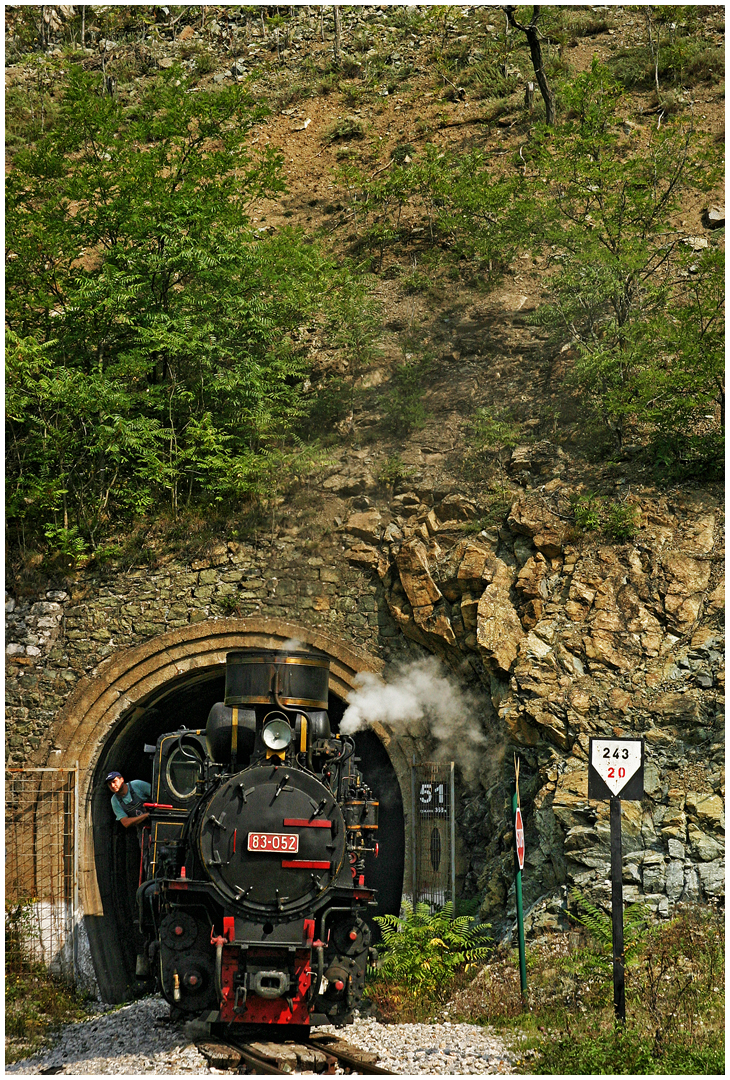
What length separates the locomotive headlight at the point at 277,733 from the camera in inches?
340

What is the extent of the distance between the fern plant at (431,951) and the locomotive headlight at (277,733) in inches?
116

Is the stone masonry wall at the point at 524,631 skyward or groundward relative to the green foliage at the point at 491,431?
groundward

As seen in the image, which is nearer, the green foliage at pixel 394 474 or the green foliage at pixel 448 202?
the green foliage at pixel 394 474

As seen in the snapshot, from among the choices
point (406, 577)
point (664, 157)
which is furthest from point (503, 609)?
point (664, 157)

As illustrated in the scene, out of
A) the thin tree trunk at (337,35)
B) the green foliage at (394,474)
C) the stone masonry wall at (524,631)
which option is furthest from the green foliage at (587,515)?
the thin tree trunk at (337,35)

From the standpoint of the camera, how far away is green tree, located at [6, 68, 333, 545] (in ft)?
44.4

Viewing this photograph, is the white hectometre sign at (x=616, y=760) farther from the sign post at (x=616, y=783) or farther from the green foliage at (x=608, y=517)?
the green foliage at (x=608, y=517)

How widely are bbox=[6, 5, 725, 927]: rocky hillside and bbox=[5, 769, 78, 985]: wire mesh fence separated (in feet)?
1.77

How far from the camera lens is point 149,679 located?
41.2ft

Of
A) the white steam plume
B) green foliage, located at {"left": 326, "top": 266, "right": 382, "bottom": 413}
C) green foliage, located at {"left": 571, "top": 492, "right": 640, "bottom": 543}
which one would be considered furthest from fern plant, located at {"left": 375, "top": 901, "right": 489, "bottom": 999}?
green foliage, located at {"left": 326, "top": 266, "right": 382, "bottom": 413}

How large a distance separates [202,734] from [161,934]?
106 inches

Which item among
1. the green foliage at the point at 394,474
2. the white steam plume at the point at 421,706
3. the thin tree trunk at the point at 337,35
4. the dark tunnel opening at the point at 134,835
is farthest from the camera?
the thin tree trunk at the point at 337,35

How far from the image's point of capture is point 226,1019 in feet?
25.3

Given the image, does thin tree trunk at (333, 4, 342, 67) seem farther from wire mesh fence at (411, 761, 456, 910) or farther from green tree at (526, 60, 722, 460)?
wire mesh fence at (411, 761, 456, 910)
